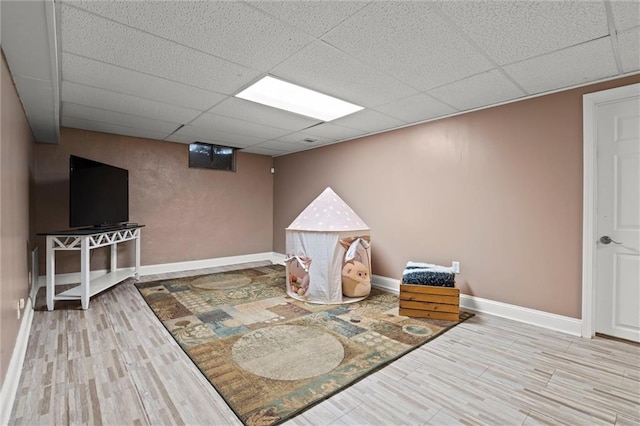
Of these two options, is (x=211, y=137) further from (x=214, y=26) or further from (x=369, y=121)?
(x=214, y=26)

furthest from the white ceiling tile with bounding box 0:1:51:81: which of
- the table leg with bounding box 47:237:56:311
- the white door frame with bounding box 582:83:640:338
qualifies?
the white door frame with bounding box 582:83:640:338

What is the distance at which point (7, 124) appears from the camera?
6.72 feet

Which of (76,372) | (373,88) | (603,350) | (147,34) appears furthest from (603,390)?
(147,34)

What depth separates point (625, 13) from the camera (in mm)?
1726

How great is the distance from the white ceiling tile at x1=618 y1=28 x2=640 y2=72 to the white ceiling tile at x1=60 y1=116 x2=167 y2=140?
5.17 metres

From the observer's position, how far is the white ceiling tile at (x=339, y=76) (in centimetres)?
222

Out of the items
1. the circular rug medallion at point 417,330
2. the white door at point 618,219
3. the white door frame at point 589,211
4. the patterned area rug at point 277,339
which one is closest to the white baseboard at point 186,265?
the patterned area rug at point 277,339

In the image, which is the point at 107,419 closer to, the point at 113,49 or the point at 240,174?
the point at 113,49

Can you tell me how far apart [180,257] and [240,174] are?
195cm

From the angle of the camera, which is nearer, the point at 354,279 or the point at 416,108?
the point at 416,108

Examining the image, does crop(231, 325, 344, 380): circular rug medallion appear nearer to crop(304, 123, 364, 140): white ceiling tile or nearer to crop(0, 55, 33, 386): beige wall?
crop(0, 55, 33, 386): beige wall

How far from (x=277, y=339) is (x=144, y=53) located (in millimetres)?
2516

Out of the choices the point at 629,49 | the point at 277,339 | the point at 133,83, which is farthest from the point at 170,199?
the point at 629,49

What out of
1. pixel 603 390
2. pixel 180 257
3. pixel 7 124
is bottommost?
pixel 603 390
